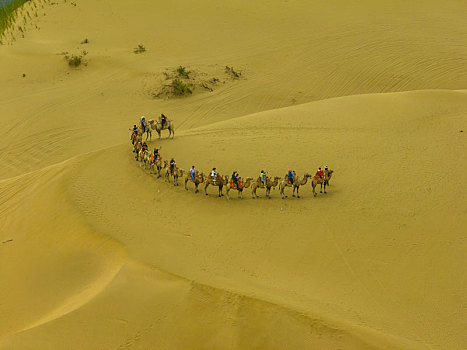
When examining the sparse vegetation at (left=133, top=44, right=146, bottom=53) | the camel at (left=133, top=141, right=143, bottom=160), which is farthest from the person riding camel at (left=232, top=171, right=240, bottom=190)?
the sparse vegetation at (left=133, top=44, right=146, bottom=53)

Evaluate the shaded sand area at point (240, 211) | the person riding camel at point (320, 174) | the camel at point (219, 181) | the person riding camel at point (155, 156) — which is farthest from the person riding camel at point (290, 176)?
the person riding camel at point (155, 156)

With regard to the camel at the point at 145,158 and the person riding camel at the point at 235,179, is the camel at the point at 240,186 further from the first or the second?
the camel at the point at 145,158

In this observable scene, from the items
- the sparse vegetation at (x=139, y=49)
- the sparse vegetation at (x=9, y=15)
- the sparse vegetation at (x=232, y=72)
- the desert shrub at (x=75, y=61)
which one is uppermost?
the sparse vegetation at (x=9, y=15)

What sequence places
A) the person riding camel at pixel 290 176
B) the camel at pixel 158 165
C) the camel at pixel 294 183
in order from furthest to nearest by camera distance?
the camel at pixel 158 165
the camel at pixel 294 183
the person riding camel at pixel 290 176

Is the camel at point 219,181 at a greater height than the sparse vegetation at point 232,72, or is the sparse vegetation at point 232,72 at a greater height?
the sparse vegetation at point 232,72

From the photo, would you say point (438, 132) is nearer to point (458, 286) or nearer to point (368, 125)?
point (368, 125)

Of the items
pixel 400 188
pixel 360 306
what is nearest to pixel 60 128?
pixel 400 188
